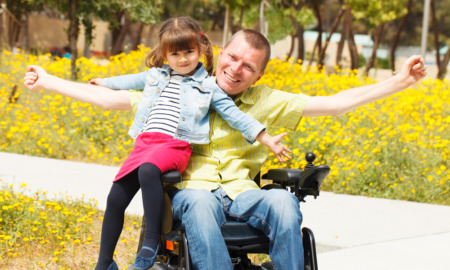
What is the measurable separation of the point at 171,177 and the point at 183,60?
0.56 metres

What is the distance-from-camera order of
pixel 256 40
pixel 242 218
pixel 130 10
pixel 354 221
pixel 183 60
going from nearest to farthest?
pixel 242 218
pixel 183 60
pixel 256 40
pixel 354 221
pixel 130 10

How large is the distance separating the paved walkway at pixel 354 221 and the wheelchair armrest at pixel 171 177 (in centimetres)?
167

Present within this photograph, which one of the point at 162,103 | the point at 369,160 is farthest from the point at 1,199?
the point at 369,160

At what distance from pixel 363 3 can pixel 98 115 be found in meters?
10.7

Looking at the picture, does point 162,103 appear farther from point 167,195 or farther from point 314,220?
point 314,220

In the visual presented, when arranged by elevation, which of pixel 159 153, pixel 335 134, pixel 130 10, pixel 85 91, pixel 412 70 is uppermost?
pixel 130 10

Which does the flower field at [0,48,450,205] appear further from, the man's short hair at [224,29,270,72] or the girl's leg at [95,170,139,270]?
the girl's leg at [95,170,139,270]

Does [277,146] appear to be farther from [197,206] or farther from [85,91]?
[85,91]

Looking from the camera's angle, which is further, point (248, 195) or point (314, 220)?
point (314, 220)

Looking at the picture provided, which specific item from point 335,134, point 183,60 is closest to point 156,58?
point 183,60

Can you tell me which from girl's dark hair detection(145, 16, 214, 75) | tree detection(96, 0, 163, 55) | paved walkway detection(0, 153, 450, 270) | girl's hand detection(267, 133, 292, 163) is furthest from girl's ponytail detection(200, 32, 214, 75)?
tree detection(96, 0, 163, 55)

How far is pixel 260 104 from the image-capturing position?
314cm

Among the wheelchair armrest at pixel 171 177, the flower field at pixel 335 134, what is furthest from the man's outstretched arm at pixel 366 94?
the flower field at pixel 335 134

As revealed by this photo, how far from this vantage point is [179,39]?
2.97 metres
